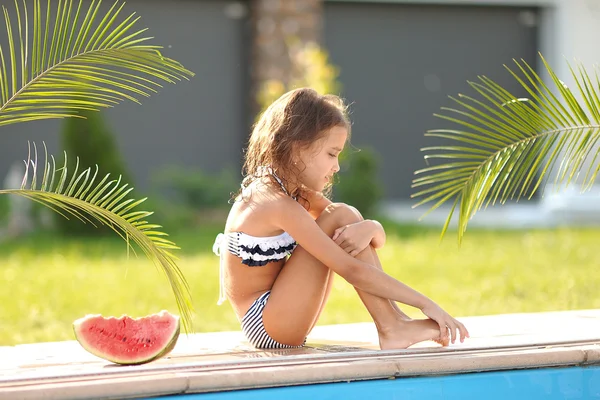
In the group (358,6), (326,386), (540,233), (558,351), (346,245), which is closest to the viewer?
(326,386)

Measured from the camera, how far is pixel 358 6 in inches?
Answer: 546

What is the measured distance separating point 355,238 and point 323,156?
354 millimetres

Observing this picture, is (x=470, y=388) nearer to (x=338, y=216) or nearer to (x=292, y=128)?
Result: (x=338, y=216)

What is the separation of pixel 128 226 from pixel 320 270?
0.74 meters

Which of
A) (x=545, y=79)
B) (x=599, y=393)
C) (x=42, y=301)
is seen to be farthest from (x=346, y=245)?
(x=545, y=79)

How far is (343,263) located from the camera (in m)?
3.26

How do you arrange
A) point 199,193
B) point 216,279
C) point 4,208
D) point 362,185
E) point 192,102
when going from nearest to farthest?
point 216,279, point 4,208, point 362,185, point 199,193, point 192,102

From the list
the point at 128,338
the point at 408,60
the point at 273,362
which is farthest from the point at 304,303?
the point at 408,60

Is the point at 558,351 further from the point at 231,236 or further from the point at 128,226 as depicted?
the point at 128,226

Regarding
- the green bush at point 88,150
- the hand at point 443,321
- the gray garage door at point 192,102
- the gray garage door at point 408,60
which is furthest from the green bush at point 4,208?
the hand at point 443,321

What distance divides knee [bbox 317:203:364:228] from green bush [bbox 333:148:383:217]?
25.2ft

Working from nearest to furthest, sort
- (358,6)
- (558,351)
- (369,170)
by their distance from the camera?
1. (558,351)
2. (369,170)
3. (358,6)

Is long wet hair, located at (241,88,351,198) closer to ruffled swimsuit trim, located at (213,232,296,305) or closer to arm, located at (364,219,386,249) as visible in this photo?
ruffled swimsuit trim, located at (213,232,296,305)

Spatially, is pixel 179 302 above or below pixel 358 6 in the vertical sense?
below
